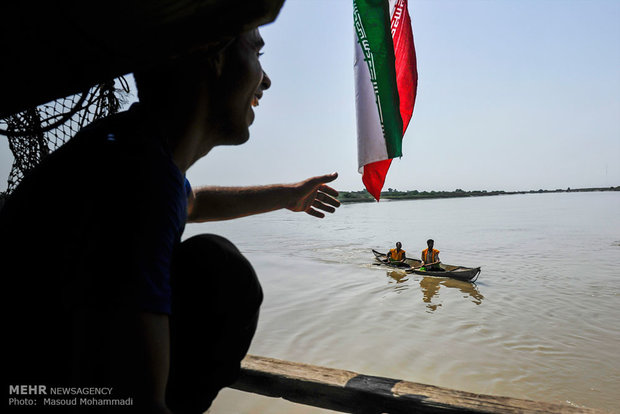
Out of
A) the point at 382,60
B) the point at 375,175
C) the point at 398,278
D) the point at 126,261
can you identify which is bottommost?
the point at 398,278

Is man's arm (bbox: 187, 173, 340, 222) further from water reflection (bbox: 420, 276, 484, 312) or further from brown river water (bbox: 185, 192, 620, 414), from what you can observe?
water reflection (bbox: 420, 276, 484, 312)

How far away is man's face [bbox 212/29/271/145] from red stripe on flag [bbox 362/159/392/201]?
3.16 metres

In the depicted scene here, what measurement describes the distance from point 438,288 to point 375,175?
587 inches

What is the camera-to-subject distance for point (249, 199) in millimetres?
1929

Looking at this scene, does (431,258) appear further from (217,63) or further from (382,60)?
(217,63)

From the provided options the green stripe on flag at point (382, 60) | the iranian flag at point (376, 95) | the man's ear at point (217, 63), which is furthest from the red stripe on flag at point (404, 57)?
the man's ear at point (217, 63)

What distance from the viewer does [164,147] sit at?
2.73 ft

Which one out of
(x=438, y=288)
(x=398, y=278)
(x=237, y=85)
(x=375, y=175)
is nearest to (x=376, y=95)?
(x=375, y=175)

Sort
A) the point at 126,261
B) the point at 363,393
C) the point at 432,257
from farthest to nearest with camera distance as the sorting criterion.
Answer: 1. the point at 432,257
2. the point at 363,393
3. the point at 126,261

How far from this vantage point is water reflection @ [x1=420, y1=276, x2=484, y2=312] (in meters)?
15.4

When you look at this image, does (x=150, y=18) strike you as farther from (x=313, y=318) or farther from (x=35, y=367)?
(x=313, y=318)

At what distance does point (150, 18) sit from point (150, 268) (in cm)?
45

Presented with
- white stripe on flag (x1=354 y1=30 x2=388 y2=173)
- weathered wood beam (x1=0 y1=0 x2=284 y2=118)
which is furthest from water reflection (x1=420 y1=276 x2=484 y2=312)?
weathered wood beam (x1=0 y1=0 x2=284 y2=118)

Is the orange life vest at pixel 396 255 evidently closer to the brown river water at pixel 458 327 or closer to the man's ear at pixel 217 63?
the brown river water at pixel 458 327
